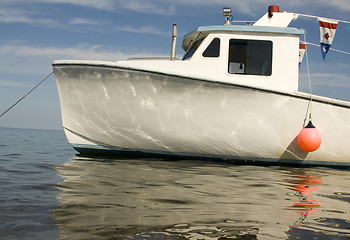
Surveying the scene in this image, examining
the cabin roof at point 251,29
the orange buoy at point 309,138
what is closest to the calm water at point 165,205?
the orange buoy at point 309,138

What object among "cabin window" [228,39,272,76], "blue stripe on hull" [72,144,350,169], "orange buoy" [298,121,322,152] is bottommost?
"blue stripe on hull" [72,144,350,169]

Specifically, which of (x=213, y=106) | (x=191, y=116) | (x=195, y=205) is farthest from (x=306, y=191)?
(x=191, y=116)

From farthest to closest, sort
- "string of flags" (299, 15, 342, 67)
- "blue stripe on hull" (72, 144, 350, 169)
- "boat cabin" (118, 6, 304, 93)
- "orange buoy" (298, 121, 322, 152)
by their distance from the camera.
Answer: "string of flags" (299, 15, 342, 67)
"blue stripe on hull" (72, 144, 350, 169)
"boat cabin" (118, 6, 304, 93)
"orange buoy" (298, 121, 322, 152)

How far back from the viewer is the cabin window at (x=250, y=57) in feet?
19.0

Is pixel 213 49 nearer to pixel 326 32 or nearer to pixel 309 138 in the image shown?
pixel 309 138

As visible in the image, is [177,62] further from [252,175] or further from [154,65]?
[252,175]

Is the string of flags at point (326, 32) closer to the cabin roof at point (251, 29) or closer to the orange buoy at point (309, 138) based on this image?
the cabin roof at point (251, 29)

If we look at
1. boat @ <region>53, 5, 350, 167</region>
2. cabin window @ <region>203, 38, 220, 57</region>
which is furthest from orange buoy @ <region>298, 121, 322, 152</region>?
cabin window @ <region>203, 38, 220, 57</region>

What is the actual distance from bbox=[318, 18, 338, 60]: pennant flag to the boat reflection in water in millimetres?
3363

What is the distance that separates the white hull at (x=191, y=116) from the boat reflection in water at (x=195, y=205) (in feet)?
3.25

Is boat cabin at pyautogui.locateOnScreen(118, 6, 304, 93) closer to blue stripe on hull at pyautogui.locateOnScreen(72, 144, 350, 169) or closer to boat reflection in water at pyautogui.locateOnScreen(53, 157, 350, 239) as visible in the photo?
blue stripe on hull at pyautogui.locateOnScreen(72, 144, 350, 169)

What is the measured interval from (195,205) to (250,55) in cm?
380

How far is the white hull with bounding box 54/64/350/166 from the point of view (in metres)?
5.37

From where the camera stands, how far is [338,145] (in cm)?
576
